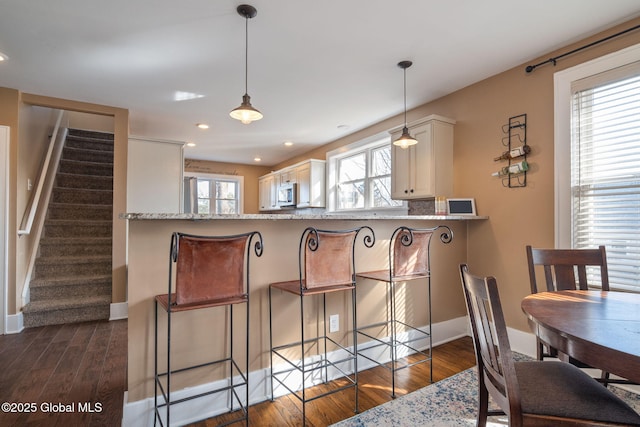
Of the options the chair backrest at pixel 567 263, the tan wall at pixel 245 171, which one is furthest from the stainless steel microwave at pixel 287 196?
the chair backrest at pixel 567 263

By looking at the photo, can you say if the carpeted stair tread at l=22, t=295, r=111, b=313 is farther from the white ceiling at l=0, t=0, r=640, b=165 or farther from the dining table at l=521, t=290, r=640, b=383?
the dining table at l=521, t=290, r=640, b=383

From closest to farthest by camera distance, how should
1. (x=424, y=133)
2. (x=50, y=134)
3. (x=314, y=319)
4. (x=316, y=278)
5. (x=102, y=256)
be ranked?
(x=316, y=278)
(x=314, y=319)
(x=424, y=133)
(x=102, y=256)
(x=50, y=134)

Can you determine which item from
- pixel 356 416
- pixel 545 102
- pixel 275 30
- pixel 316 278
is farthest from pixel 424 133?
pixel 356 416

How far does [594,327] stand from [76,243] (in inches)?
206

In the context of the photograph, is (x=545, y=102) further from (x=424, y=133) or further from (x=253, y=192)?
(x=253, y=192)

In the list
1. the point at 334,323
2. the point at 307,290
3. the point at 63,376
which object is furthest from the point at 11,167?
the point at 334,323

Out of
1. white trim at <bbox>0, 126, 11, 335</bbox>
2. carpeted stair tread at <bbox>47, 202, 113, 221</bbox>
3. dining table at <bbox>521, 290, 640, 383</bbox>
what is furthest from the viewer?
carpeted stair tread at <bbox>47, 202, 113, 221</bbox>

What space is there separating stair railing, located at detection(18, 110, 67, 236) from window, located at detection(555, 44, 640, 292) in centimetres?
524

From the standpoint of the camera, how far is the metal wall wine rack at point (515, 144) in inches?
105

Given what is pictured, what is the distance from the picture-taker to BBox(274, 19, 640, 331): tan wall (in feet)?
8.25

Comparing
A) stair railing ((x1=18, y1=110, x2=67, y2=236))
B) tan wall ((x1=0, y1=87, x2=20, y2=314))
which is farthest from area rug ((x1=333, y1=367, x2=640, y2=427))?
stair railing ((x1=18, y1=110, x2=67, y2=236))

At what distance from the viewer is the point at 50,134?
455 centimetres

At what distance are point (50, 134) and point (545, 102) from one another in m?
6.19

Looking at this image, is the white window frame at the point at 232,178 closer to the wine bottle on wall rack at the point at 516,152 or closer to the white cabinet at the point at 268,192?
the white cabinet at the point at 268,192
